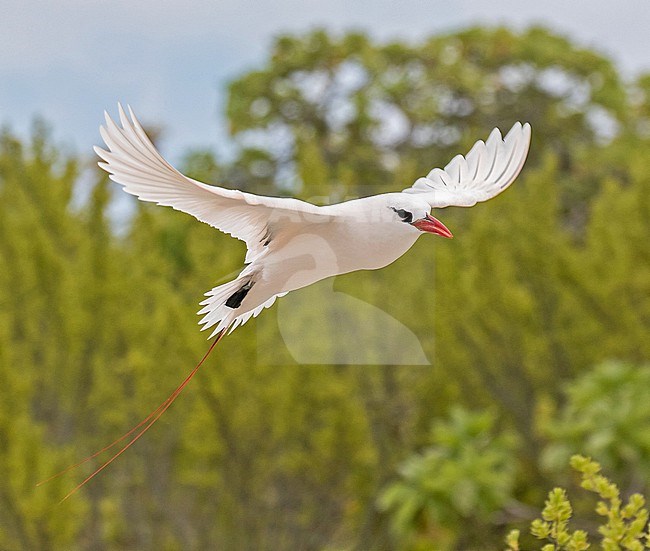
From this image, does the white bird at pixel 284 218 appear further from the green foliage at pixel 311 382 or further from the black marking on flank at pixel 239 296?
the green foliage at pixel 311 382

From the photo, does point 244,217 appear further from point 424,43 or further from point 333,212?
point 424,43

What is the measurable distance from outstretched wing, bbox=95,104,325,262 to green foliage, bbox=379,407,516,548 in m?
2.73

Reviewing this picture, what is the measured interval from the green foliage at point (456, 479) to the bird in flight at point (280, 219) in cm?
270

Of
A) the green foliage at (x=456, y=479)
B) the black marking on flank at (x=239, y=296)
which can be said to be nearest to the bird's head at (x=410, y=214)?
the black marking on flank at (x=239, y=296)

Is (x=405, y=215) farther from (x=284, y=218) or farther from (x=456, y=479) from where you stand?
(x=456, y=479)

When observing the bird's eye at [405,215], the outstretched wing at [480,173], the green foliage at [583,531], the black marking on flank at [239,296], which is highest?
the outstretched wing at [480,173]

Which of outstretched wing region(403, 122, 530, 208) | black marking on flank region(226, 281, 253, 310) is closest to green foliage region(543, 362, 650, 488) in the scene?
outstretched wing region(403, 122, 530, 208)

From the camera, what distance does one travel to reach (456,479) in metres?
3.19

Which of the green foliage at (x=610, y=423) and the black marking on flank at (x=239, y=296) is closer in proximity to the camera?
the black marking on flank at (x=239, y=296)

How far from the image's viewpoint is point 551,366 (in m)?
3.65

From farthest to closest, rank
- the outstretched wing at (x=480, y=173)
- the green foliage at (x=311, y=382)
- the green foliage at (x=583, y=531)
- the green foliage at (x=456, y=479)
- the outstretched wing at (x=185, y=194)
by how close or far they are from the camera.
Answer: the green foliage at (x=456, y=479) < the green foliage at (x=311, y=382) < the green foliage at (x=583, y=531) < the outstretched wing at (x=480, y=173) < the outstretched wing at (x=185, y=194)

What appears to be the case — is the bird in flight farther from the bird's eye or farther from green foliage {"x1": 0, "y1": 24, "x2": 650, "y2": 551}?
green foliage {"x1": 0, "y1": 24, "x2": 650, "y2": 551}

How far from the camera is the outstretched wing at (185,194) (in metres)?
0.44

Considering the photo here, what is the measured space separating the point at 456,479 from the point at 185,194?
113 inches
